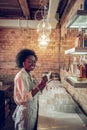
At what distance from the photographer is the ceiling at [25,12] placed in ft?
15.8

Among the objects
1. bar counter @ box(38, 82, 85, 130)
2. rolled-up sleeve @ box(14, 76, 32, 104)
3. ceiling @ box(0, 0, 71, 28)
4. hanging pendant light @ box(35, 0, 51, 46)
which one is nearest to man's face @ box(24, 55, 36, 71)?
rolled-up sleeve @ box(14, 76, 32, 104)

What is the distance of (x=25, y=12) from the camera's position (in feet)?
17.7

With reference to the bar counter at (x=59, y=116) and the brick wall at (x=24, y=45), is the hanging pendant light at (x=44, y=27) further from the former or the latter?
the bar counter at (x=59, y=116)

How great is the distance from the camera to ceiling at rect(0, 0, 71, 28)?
4.83 m

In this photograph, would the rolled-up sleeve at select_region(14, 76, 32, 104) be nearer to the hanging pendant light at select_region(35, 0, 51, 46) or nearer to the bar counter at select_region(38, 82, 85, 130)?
the bar counter at select_region(38, 82, 85, 130)

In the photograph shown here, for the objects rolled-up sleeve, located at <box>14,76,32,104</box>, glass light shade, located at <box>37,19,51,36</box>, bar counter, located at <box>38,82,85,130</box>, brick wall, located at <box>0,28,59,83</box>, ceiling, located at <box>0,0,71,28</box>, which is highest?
ceiling, located at <box>0,0,71,28</box>

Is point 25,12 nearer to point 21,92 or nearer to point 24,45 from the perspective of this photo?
point 24,45

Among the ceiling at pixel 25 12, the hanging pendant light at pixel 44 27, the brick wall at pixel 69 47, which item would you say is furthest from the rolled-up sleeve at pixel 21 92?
the ceiling at pixel 25 12

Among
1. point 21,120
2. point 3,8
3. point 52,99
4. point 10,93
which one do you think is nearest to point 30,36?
point 3,8

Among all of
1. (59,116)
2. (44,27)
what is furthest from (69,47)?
(59,116)

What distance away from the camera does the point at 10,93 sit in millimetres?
6172

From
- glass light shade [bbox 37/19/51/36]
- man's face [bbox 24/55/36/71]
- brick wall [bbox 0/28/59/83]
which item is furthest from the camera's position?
brick wall [bbox 0/28/59/83]

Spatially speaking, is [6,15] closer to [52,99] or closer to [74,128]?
[52,99]

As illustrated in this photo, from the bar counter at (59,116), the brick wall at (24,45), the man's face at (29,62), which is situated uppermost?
the brick wall at (24,45)
